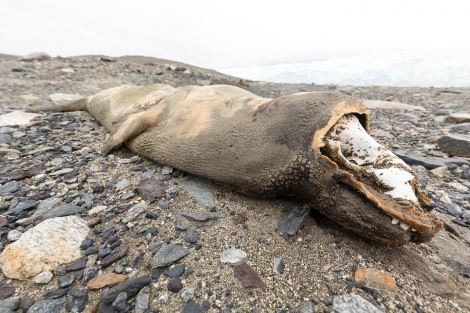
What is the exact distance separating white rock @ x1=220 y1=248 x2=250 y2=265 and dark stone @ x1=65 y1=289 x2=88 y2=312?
79 centimetres

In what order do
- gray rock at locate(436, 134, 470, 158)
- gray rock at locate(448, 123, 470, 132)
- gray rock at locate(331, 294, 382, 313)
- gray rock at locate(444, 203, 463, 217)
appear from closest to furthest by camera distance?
gray rock at locate(331, 294, 382, 313) < gray rock at locate(444, 203, 463, 217) < gray rock at locate(436, 134, 470, 158) < gray rock at locate(448, 123, 470, 132)

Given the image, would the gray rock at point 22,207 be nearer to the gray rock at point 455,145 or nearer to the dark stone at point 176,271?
the dark stone at point 176,271

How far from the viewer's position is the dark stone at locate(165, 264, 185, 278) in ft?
5.09

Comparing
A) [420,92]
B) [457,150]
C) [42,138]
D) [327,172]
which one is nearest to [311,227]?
[327,172]

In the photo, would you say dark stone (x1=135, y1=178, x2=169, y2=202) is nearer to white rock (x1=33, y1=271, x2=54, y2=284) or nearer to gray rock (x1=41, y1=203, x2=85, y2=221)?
gray rock (x1=41, y1=203, x2=85, y2=221)

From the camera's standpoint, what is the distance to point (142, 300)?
4.65 ft

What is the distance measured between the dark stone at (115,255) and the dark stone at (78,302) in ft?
0.63

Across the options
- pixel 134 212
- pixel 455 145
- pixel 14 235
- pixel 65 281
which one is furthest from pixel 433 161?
pixel 14 235

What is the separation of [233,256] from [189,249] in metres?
0.29

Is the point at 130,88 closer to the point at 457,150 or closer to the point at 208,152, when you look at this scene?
the point at 208,152

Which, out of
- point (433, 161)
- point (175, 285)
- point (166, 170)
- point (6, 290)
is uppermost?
point (433, 161)

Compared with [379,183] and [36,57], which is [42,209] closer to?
[379,183]

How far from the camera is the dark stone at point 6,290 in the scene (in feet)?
4.78

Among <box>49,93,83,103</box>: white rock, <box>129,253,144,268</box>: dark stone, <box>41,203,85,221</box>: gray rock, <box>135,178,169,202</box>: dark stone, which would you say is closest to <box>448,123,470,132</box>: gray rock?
<box>135,178,169,202</box>: dark stone
